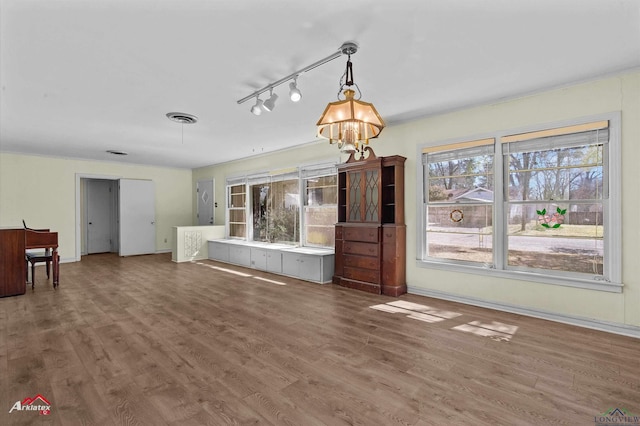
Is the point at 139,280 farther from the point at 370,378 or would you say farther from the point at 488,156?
the point at 488,156

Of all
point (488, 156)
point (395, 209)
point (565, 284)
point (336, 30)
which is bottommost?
point (565, 284)

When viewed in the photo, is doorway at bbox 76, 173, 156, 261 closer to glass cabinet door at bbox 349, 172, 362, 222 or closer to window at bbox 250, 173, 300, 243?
window at bbox 250, 173, 300, 243

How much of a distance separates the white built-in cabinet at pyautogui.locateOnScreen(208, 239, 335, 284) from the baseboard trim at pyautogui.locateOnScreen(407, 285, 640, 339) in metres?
1.58

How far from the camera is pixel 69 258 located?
24.8 feet

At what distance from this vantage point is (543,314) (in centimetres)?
349

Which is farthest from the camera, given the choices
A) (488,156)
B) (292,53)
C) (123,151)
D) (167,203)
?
(167,203)

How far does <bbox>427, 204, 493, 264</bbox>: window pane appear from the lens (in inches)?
158

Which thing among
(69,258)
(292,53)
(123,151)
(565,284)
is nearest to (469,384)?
(565,284)

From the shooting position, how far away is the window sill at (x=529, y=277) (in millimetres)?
3150

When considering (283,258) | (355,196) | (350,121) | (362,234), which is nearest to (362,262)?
(362,234)

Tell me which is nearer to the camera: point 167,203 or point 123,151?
point 123,151

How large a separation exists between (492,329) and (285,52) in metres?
3.34

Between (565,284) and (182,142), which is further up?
(182,142)

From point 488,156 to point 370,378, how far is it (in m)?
3.11
